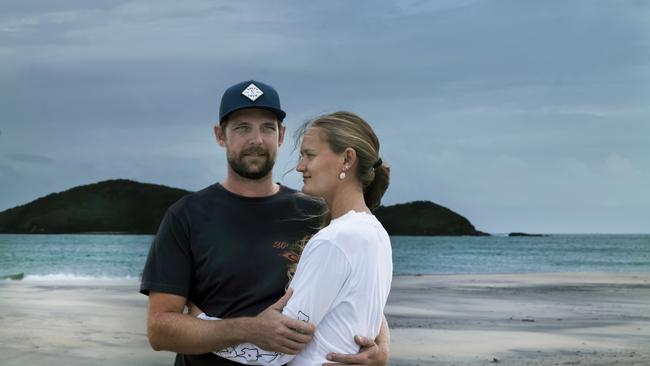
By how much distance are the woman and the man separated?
1.46 ft

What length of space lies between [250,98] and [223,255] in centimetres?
61

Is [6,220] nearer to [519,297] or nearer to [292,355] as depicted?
[519,297]

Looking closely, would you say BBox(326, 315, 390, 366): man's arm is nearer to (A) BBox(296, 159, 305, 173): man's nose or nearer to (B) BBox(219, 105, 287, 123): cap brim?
(A) BBox(296, 159, 305, 173): man's nose

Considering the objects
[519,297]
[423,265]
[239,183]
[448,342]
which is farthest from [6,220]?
[239,183]

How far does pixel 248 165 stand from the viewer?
3170 mm

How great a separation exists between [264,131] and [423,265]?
131 ft

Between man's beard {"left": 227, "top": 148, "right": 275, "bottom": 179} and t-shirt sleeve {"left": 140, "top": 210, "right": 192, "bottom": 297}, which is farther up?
man's beard {"left": 227, "top": 148, "right": 275, "bottom": 179}

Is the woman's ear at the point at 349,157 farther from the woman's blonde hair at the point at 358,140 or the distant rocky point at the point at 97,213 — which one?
the distant rocky point at the point at 97,213

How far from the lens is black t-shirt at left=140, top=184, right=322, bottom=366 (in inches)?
120

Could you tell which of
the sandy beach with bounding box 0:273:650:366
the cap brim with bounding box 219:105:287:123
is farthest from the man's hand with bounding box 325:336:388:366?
the sandy beach with bounding box 0:273:650:366

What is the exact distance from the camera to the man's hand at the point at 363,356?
7.82ft

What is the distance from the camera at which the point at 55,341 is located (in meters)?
10.3

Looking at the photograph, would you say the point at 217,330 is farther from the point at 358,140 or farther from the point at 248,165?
the point at 358,140

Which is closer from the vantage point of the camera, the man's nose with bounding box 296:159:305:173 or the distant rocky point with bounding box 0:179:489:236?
the man's nose with bounding box 296:159:305:173
